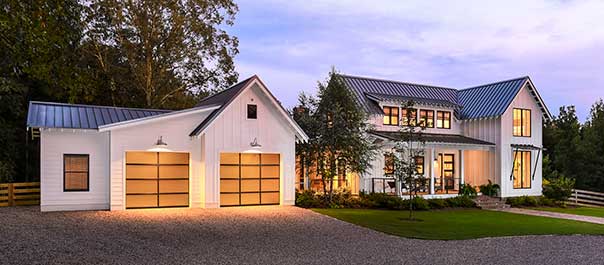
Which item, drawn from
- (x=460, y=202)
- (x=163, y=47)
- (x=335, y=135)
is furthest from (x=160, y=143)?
(x=460, y=202)

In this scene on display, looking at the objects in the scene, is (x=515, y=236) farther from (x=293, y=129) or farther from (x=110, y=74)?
(x=110, y=74)

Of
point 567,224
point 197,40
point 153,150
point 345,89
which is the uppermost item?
point 197,40

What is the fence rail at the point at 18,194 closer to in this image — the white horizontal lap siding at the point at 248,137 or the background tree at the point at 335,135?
the white horizontal lap siding at the point at 248,137

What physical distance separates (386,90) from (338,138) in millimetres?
7253

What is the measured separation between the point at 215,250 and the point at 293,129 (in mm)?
9785

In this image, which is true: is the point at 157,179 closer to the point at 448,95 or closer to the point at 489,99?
the point at 448,95

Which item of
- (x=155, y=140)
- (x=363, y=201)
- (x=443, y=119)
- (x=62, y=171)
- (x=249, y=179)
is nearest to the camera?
(x=62, y=171)

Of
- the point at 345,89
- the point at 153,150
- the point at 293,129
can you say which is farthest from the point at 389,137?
the point at 153,150

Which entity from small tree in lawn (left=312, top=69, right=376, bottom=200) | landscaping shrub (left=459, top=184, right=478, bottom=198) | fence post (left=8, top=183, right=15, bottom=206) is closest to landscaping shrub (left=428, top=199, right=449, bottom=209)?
landscaping shrub (left=459, top=184, right=478, bottom=198)

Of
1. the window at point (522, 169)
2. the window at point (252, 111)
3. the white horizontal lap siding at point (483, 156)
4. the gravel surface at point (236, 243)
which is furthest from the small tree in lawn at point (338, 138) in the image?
the window at point (522, 169)

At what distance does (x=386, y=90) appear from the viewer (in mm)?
26453

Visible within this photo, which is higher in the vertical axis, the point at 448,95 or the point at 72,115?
the point at 448,95

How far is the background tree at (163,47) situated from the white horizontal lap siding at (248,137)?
403 inches

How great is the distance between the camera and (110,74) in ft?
90.2
